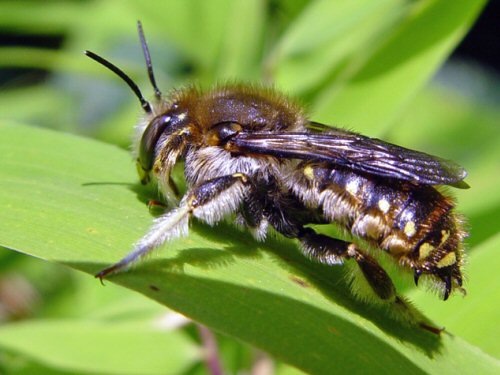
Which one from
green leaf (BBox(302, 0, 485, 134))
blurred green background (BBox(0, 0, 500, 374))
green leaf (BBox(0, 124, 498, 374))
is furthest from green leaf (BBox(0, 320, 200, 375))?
green leaf (BBox(302, 0, 485, 134))

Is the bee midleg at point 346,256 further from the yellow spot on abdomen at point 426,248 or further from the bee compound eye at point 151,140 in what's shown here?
the bee compound eye at point 151,140

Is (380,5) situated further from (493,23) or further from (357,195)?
(493,23)

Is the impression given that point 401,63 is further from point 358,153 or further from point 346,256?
point 346,256

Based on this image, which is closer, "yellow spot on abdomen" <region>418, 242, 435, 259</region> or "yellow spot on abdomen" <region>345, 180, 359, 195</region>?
"yellow spot on abdomen" <region>418, 242, 435, 259</region>

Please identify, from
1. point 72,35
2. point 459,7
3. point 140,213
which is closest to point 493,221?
point 459,7

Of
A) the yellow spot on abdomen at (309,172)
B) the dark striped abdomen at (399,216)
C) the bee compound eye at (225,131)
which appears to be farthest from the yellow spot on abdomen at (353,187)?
the bee compound eye at (225,131)

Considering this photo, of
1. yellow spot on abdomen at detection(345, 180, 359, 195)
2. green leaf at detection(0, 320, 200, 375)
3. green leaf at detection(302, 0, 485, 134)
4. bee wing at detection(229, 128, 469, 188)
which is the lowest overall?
green leaf at detection(0, 320, 200, 375)

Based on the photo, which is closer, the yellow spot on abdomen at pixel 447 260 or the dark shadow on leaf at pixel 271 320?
the dark shadow on leaf at pixel 271 320

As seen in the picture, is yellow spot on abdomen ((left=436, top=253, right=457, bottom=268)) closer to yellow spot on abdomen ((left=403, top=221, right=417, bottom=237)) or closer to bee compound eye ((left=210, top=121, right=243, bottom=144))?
yellow spot on abdomen ((left=403, top=221, right=417, bottom=237))
